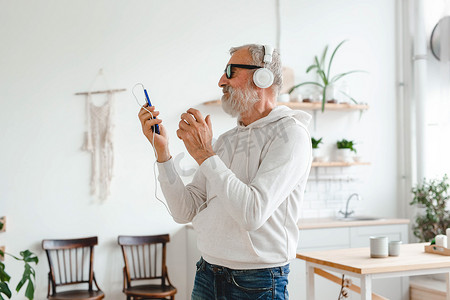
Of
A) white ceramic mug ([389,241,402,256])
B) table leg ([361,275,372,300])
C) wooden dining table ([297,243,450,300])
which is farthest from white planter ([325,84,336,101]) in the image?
table leg ([361,275,372,300])

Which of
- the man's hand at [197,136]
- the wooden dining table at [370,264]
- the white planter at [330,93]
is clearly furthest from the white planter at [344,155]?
the man's hand at [197,136]

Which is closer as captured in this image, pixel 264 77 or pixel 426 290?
pixel 264 77

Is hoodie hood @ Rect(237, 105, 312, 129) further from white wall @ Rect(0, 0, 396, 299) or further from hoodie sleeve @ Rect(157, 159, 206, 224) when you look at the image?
white wall @ Rect(0, 0, 396, 299)

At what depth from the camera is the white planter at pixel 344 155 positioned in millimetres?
5227

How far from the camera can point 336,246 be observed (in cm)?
458

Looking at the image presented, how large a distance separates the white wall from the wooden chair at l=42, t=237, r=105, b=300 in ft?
0.34

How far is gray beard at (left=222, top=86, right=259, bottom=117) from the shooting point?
1856mm

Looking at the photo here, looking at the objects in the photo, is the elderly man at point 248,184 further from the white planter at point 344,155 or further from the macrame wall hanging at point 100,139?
the white planter at point 344,155

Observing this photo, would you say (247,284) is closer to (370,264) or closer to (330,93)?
(370,264)

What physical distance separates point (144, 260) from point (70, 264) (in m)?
0.59

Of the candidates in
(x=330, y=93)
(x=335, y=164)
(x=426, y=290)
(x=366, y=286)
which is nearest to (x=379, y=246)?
(x=366, y=286)

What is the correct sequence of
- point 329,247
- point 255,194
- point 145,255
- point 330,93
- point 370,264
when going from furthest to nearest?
1. point 330,93
2. point 145,255
3. point 329,247
4. point 370,264
5. point 255,194

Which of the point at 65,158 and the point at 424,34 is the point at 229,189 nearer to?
the point at 65,158

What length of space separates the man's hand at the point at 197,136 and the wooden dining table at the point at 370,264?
4.19 feet
